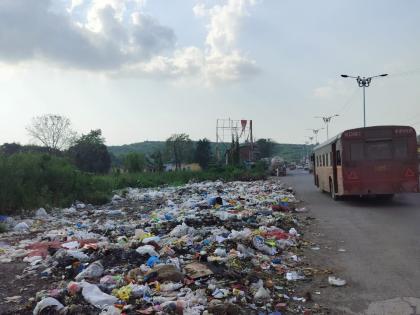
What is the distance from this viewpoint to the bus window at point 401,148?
15.5 m

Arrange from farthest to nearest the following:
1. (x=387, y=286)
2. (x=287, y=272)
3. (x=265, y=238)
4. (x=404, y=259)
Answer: (x=265, y=238)
(x=404, y=259)
(x=287, y=272)
(x=387, y=286)

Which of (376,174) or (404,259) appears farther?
(376,174)

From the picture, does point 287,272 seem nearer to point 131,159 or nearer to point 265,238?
point 265,238

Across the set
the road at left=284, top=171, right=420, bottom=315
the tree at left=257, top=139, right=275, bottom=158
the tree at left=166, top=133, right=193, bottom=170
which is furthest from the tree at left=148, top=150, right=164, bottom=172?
the tree at left=257, top=139, right=275, bottom=158

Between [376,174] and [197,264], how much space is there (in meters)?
10.8

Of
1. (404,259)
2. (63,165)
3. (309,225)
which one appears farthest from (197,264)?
(63,165)

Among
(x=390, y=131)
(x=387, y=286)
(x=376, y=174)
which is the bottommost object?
(x=387, y=286)

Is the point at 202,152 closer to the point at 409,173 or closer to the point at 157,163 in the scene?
the point at 157,163

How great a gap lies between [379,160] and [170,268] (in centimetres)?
1143

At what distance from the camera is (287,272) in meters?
6.79

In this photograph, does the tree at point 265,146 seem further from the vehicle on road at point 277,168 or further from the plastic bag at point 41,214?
the plastic bag at point 41,214

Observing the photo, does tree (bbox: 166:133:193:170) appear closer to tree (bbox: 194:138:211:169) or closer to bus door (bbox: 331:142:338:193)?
tree (bbox: 194:138:211:169)

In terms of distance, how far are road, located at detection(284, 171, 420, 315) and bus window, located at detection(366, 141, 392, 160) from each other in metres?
1.79

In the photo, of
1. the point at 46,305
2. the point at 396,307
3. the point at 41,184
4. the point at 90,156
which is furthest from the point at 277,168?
the point at 46,305
